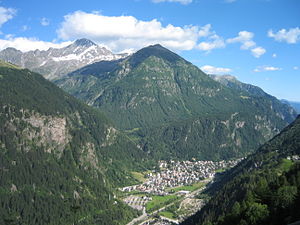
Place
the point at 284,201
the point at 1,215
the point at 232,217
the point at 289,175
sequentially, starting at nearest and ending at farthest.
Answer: the point at 284,201 → the point at 232,217 → the point at 289,175 → the point at 1,215

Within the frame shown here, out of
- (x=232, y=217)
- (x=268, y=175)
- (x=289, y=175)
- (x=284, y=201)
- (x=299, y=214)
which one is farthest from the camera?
(x=268, y=175)

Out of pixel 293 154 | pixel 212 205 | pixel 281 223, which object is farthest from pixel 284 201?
pixel 293 154

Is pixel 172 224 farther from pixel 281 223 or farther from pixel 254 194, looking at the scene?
pixel 281 223

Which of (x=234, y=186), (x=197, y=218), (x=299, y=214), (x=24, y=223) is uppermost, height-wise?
(x=299, y=214)

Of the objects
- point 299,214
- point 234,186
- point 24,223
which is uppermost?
point 299,214

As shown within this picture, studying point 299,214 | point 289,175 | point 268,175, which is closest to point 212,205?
point 268,175

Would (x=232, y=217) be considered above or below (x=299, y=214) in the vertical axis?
below

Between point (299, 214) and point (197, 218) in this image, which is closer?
point (299, 214)

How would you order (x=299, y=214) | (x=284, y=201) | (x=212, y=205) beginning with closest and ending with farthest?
(x=299, y=214) < (x=284, y=201) < (x=212, y=205)

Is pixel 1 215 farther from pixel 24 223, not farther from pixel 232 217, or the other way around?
pixel 232 217
